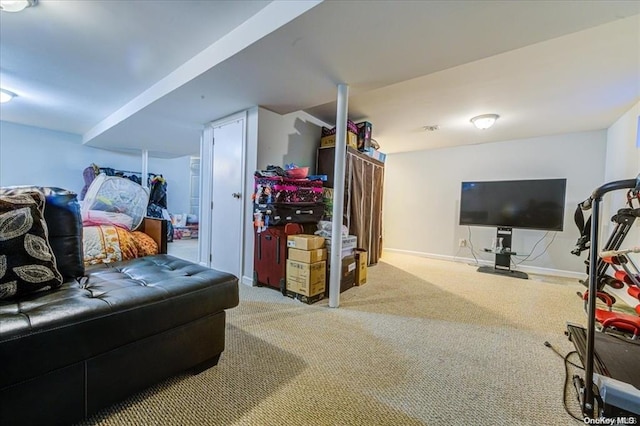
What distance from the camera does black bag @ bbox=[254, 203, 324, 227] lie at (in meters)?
2.74

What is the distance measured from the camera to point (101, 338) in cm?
101

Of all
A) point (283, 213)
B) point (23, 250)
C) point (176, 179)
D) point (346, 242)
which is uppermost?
point (176, 179)

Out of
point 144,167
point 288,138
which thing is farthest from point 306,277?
point 144,167

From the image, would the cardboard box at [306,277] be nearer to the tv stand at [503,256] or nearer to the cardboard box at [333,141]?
the cardboard box at [333,141]

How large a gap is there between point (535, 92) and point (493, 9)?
1.83 metres

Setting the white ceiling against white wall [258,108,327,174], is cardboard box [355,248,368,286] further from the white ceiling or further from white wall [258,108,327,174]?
the white ceiling

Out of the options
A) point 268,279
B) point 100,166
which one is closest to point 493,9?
point 268,279

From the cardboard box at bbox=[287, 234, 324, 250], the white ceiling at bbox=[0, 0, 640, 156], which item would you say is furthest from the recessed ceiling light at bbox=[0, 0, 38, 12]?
the cardboard box at bbox=[287, 234, 324, 250]

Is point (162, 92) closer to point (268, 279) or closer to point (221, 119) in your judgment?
point (221, 119)

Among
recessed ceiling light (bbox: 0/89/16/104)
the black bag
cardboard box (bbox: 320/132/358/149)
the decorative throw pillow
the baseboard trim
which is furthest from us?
the baseboard trim

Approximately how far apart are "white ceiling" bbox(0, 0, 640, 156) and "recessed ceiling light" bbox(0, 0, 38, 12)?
61 mm

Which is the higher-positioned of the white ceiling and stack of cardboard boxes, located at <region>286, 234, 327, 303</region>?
the white ceiling

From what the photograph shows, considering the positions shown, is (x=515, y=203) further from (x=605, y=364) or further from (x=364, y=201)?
(x=605, y=364)

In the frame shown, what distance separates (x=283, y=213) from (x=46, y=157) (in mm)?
5543
